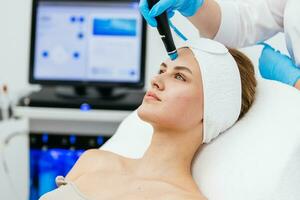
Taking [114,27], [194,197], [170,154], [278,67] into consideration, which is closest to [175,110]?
[170,154]

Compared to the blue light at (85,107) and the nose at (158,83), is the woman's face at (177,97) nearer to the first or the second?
the nose at (158,83)

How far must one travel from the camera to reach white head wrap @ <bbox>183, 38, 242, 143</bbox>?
1.45m

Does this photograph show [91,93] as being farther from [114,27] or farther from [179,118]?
[179,118]

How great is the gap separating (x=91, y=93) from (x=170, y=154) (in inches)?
44.9

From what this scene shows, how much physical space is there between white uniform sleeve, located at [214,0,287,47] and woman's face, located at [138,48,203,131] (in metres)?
0.18

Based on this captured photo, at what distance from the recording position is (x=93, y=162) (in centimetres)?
155

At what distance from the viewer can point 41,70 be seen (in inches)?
99.3

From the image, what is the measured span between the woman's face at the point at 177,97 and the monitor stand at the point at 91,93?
1.02 m

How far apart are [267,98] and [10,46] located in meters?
1.67

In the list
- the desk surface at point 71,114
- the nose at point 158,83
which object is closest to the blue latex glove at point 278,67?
the nose at point 158,83

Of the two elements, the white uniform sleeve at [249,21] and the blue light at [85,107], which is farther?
the blue light at [85,107]

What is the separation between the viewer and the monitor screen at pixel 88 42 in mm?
2484

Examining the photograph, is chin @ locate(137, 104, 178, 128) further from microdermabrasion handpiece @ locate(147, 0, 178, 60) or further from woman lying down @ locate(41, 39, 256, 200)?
microdermabrasion handpiece @ locate(147, 0, 178, 60)

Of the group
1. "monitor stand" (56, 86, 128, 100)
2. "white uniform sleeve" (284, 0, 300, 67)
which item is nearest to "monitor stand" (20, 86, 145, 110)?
"monitor stand" (56, 86, 128, 100)
